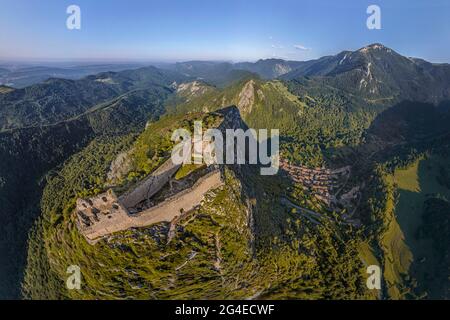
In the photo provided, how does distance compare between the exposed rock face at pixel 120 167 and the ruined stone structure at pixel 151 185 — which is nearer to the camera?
the ruined stone structure at pixel 151 185

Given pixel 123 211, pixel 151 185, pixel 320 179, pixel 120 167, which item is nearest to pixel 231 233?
pixel 151 185

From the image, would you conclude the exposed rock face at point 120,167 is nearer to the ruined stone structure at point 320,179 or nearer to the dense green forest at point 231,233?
the dense green forest at point 231,233

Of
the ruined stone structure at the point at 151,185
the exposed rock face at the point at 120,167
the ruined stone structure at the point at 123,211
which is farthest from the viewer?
the exposed rock face at the point at 120,167

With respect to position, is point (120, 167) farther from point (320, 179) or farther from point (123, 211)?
point (320, 179)

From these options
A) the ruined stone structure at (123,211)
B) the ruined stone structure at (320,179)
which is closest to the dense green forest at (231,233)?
the ruined stone structure at (123,211)

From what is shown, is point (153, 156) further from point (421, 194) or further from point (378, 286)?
point (421, 194)

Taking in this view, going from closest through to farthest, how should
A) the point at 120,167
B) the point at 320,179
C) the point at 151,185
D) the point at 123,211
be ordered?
the point at 123,211 < the point at 151,185 < the point at 120,167 < the point at 320,179

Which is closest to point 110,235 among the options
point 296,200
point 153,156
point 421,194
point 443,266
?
point 153,156

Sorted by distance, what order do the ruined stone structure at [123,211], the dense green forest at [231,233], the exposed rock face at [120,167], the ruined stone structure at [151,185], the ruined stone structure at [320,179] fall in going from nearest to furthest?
the ruined stone structure at [123,211], the ruined stone structure at [151,185], the dense green forest at [231,233], the exposed rock face at [120,167], the ruined stone structure at [320,179]

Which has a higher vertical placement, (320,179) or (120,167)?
(120,167)
